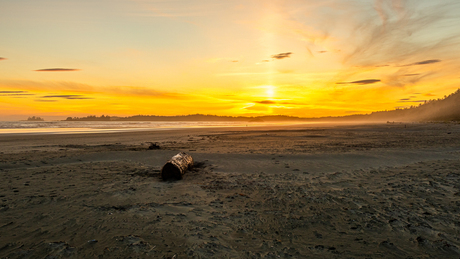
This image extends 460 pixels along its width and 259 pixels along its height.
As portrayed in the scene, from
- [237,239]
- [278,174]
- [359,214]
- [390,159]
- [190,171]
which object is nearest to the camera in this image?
[237,239]

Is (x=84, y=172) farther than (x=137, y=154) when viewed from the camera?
No

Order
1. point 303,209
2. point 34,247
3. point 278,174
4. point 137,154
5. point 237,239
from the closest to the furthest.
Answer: point 34,247, point 237,239, point 303,209, point 278,174, point 137,154

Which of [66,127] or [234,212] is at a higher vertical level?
[66,127]

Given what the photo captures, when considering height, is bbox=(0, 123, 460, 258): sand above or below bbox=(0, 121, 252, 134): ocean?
below

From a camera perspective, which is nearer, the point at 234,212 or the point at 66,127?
the point at 234,212

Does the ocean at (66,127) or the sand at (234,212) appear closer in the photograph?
→ the sand at (234,212)

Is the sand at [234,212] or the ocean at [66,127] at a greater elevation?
the ocean at [66,127]

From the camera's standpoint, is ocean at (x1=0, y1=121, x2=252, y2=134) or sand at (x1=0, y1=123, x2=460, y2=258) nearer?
sand at (x1=0, y1=123, x2=460, y2=258)

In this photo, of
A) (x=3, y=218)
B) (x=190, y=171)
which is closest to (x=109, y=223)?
(x=3, y=218)

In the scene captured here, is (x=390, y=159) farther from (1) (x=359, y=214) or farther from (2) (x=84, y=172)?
(2) (x=84, y=172)

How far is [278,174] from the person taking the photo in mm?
8844

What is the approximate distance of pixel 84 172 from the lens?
9.12m

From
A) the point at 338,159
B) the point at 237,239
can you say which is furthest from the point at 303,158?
the point at 237,239

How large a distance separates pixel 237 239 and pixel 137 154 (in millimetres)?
10694
